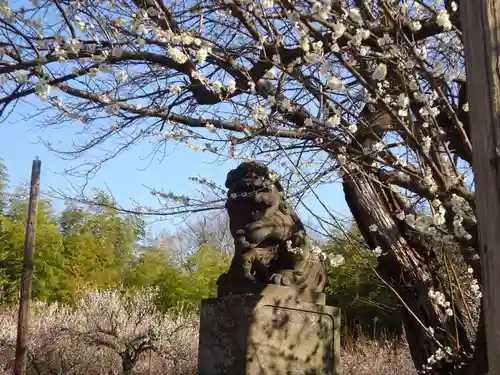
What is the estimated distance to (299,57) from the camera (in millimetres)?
3955

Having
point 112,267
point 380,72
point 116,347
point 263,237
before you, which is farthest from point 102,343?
point 112,267

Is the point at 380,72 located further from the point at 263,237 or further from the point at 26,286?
the point at 26,286

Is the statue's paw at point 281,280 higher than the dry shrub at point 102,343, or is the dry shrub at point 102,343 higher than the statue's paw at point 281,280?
the statue's paw at point 281,280

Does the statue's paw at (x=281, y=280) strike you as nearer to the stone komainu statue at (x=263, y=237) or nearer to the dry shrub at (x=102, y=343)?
the stone komainu statue at (x=263, y=237)

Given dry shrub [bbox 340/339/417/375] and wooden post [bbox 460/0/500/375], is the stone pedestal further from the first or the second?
dry shrub [bbox 340/339/417/375]

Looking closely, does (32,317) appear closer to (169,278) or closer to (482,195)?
(169,278)

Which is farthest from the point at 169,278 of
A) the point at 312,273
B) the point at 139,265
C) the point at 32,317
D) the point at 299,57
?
the point at 299,57

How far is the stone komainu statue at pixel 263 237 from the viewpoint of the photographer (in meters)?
5.12

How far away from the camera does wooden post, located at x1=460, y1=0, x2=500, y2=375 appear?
1365mm

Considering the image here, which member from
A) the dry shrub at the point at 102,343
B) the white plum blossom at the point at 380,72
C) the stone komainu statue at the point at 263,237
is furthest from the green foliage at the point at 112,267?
the white plum blossom at the point at 380,72

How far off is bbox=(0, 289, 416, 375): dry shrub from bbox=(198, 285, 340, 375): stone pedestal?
2536mm

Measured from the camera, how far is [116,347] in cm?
770

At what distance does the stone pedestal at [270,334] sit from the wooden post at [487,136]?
135 inches

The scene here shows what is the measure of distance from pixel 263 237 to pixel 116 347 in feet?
11.0
